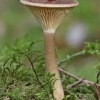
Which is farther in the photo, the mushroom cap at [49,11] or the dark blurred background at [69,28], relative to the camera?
the dark blurred background at [69,28]

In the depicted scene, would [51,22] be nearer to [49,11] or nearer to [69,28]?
[49,11]

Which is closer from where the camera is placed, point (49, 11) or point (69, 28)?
point (49, 11)

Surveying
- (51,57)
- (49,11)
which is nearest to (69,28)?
(51,57)

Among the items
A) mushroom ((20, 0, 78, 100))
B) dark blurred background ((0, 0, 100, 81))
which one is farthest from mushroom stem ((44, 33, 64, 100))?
dark blurred background ((0, 0, 100, 81))

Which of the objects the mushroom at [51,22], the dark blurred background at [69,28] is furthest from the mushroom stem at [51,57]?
the dark blurred background at [69,28]

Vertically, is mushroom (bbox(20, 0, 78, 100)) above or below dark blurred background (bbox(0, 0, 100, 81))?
above

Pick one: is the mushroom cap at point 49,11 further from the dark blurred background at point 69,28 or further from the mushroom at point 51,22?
the dark blurred background at point 69,28

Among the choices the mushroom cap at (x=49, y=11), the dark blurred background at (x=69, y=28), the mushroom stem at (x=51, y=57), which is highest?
the mushroom cap at (x=49, y=11)

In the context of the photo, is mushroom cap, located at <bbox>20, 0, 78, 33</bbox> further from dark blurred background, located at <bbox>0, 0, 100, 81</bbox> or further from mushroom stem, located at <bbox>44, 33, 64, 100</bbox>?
dark blurred background, located at <bbox>0, 0, 100, 81</bbox>

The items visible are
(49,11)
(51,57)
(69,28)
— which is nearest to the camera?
(49,11)
